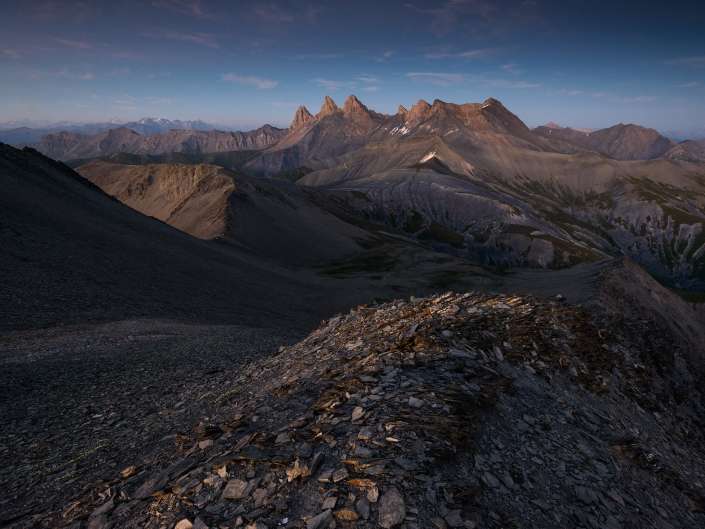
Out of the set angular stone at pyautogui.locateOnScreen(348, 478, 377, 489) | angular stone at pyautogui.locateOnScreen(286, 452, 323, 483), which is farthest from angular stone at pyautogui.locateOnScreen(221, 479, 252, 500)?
angular stone at pyautogui.locateOnScreen(348, 478, 377, 489)

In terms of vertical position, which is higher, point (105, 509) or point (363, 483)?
point (363, 483)

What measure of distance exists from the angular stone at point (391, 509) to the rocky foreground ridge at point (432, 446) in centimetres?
2

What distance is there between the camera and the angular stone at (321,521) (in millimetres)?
6832

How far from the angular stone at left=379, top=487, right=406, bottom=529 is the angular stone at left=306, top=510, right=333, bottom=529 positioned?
972mm

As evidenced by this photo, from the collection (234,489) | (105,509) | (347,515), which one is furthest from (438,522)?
(105,509)

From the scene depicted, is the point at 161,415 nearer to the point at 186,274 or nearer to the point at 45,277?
the point at 45,277

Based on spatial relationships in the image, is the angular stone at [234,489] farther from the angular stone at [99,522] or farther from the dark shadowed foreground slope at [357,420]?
the angular stone at [99,522]

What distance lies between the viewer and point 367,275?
8844cm

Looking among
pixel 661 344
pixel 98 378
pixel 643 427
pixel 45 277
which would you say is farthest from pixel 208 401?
pixel 45 277

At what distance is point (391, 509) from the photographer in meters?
7.04

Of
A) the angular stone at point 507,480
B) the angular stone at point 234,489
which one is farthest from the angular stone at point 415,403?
the angular stone at point 234,489

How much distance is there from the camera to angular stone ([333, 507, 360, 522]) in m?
6.94

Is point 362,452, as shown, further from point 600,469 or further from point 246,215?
point 246,215

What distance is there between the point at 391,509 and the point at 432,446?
2.01m
